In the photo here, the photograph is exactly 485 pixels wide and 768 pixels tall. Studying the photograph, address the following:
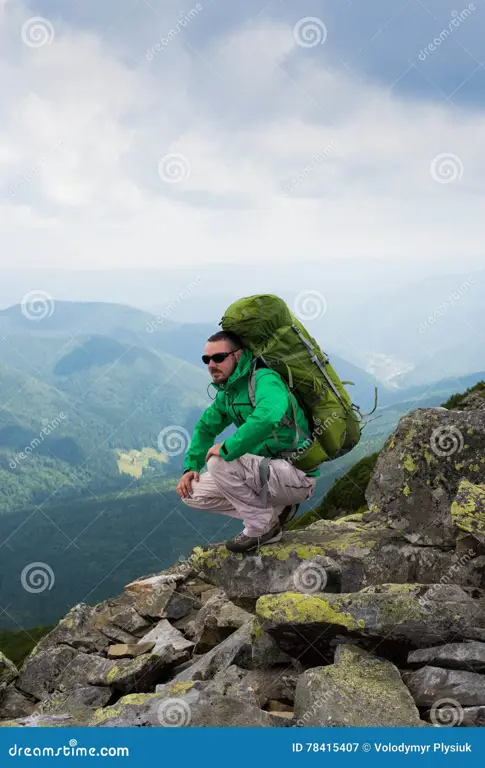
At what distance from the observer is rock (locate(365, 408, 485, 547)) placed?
406 inches

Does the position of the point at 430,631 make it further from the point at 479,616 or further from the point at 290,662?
the point at 290,662

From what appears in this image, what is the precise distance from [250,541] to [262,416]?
2.91 metres

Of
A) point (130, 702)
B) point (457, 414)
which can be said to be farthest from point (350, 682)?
point (457, 414)

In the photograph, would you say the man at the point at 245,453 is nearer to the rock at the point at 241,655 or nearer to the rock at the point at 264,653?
the rock at the point at 241,655

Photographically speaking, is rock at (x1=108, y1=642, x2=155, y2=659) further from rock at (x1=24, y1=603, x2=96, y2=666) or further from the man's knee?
the man's knee

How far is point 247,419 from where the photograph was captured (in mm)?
8258

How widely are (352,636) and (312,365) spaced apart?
3.57 m

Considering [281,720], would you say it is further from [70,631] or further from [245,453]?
Result: [70,631]

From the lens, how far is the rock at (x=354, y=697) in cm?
608

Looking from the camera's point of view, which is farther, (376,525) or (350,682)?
(376,525)

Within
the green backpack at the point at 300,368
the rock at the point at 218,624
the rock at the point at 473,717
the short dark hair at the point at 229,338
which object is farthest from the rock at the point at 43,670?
the rock at the point at 473,717

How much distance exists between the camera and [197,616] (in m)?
11.3

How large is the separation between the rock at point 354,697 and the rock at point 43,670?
6468 millimetres

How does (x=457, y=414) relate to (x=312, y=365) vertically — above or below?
below
